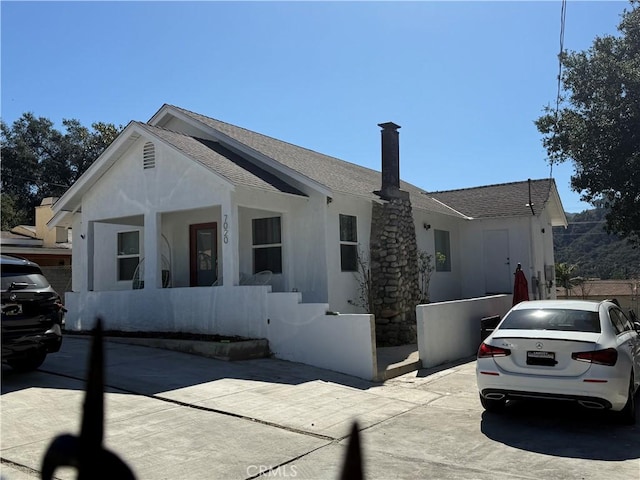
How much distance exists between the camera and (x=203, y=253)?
15.5 meters

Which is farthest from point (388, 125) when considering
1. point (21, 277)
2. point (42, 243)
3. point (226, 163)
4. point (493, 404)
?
point (42, 243)

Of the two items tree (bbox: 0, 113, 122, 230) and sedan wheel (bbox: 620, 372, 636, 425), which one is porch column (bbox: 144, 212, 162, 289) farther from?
tree (bbox: 0, 113, 122, 230)

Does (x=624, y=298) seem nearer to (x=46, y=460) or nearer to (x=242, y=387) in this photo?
(x=242, y=387)

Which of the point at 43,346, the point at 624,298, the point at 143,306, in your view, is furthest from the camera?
the point at 624,298

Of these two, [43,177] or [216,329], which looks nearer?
[216,329]

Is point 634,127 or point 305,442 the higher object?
point 634,127

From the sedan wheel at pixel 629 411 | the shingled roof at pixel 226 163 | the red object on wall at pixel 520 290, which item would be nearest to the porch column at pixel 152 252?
the shingled roof at pixel 226 163

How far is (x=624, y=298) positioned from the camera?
1470 inches

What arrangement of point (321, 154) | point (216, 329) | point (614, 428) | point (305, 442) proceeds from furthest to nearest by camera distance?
1. point (321, 154)
2. point (216, 329)
3. point (614, 428)
4. point (305, 442)

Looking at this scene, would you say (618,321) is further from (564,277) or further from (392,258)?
(564,277)

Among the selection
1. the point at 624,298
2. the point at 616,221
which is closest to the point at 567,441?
the point at 616,221

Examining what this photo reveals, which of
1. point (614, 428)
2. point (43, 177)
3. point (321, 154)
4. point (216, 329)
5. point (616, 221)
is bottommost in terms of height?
point (614, 428)

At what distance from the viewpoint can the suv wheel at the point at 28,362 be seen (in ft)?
29.3

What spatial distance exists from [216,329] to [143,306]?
85.6 inches
